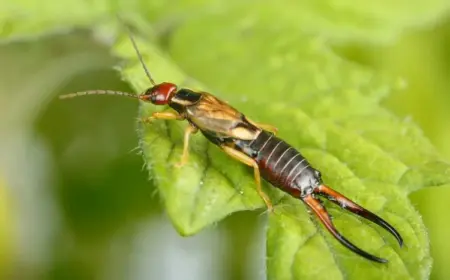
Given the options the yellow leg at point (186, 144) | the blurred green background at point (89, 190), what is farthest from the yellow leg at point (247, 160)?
the blurred green background at point (89, 190)

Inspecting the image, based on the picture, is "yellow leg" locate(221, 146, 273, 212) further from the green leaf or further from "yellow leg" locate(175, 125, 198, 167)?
"yellow leg" locate(175, 125, 198, 167)

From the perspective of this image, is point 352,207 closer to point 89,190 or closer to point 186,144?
point 186,144

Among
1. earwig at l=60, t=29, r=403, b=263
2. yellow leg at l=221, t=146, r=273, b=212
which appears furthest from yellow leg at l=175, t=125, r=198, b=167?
yellow leg at l=221, t=146, r=273, b=212

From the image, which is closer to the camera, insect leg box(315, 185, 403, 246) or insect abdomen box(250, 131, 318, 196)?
insect leg box(315, 185, 403, 246)

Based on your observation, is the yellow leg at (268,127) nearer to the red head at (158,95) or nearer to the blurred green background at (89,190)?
the red head at (158,95)

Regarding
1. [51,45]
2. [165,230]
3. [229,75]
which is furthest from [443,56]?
[51,45]

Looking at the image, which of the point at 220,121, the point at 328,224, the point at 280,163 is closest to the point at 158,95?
the point at 220,121
